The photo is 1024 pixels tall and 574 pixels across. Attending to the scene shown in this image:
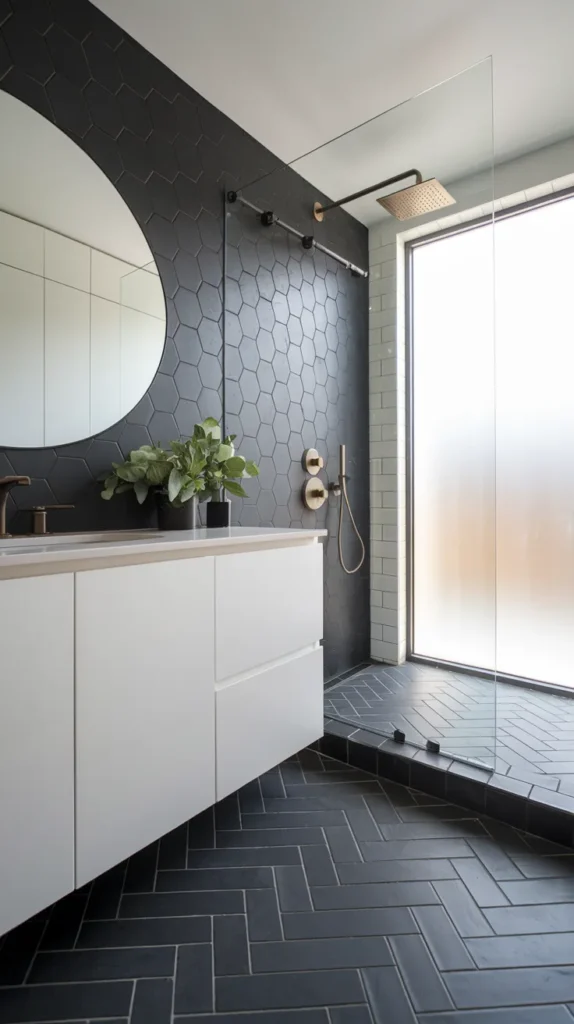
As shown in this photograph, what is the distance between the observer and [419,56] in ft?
6.87

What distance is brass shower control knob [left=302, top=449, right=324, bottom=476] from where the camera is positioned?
2697 mm

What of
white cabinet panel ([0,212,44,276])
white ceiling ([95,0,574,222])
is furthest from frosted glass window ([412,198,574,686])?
white cabinet panel ([0,212,44,276])

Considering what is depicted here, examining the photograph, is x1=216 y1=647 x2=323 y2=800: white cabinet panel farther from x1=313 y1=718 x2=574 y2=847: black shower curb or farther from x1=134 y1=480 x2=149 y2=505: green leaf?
x1=134 y1=480 x2=149 y2=505: green leaf

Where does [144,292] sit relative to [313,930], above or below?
above

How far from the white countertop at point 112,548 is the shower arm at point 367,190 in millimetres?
1626

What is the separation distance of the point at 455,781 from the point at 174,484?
4.66 ft

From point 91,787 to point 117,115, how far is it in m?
2.17

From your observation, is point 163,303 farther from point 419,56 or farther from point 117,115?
point 419,56

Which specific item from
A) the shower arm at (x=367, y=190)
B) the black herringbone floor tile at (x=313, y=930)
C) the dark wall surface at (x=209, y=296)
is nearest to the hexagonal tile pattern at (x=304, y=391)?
the dark wall surface at (x=209, y=296)

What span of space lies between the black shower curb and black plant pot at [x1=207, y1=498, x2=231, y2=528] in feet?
3.29

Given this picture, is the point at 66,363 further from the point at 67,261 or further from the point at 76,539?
the point at 76,539

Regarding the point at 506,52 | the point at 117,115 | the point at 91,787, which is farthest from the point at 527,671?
the point at 117,115

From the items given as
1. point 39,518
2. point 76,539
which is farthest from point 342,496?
point 39,518

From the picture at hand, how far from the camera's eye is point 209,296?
2.25 metres
